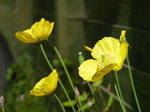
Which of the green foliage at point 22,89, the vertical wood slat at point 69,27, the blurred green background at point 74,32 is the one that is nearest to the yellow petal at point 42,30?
the blurred green background at point 74,32

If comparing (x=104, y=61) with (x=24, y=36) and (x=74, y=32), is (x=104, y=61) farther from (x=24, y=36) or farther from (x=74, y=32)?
(x=74, y=32)

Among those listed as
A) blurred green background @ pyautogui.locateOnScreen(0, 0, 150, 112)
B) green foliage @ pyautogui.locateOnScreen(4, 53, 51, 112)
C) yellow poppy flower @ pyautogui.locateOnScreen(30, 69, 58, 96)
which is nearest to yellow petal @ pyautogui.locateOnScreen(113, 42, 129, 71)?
yellow poppy flower @ pyautogui.locateOnScreen(30, 69, 58, 96)

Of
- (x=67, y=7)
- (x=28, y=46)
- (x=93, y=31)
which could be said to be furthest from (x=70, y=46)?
(x=28, y=46)

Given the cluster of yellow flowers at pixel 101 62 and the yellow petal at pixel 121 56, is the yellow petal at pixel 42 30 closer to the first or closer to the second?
the cluster of yellow flowers at pixel 101 62

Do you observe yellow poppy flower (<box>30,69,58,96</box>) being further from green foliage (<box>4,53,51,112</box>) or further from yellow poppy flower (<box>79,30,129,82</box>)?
green foliage (<box>4,53,51,112</box>)

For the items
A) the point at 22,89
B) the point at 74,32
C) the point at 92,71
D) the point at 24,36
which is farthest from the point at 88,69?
the point at 22,89

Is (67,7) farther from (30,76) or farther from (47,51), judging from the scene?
(30,76)

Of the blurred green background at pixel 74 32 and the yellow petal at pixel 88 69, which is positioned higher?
→ the yellow petal at pixel 88 69
